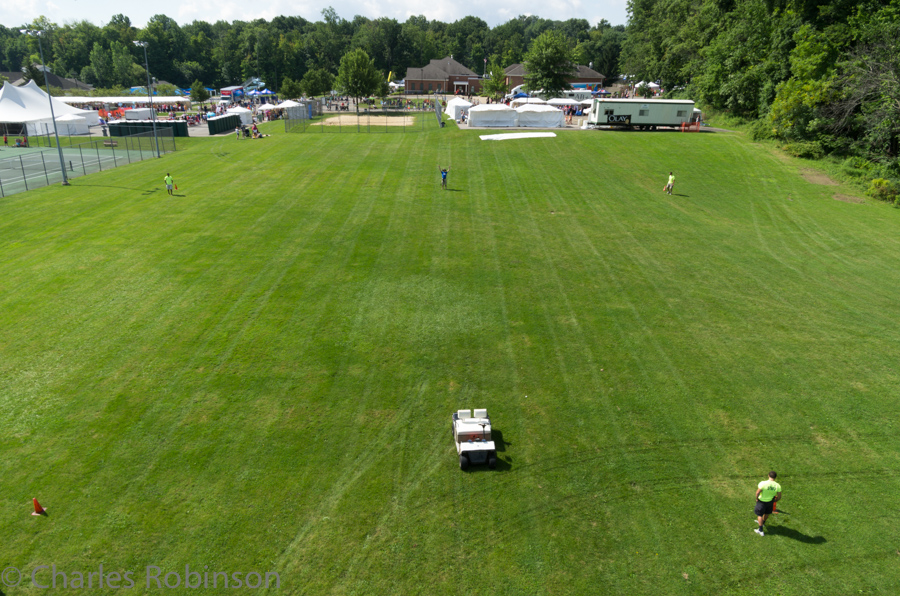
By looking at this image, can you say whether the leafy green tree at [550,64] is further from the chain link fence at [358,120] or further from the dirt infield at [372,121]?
the dirt infield at [372,121]

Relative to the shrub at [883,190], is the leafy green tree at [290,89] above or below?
above

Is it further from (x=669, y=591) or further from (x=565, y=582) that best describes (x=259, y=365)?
(x=669, y=591)

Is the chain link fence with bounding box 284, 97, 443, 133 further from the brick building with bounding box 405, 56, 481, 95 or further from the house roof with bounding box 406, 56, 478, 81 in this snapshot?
the house roof with bounding box 406, 56, 478, 81

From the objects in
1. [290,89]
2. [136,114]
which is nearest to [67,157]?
[136,114]

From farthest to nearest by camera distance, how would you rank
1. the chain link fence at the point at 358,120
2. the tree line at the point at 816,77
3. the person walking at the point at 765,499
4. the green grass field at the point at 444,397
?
the chain link fence at the point at 358,120 → the tree line at the point at 816,77 → the person walking at the point at 765,499 → the green grass field at the point at 444,397

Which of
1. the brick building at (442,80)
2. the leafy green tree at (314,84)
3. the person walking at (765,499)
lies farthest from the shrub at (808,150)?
the brick building at (442,80)

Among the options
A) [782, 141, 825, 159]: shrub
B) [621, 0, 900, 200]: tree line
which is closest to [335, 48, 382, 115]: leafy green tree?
[621, 0, 900, 200]: tree line

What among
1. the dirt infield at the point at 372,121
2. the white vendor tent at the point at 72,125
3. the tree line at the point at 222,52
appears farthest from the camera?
the tree line at the point at 222,52

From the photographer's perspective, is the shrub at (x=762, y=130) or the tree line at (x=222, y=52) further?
the tree line at (x=222, y=52)
